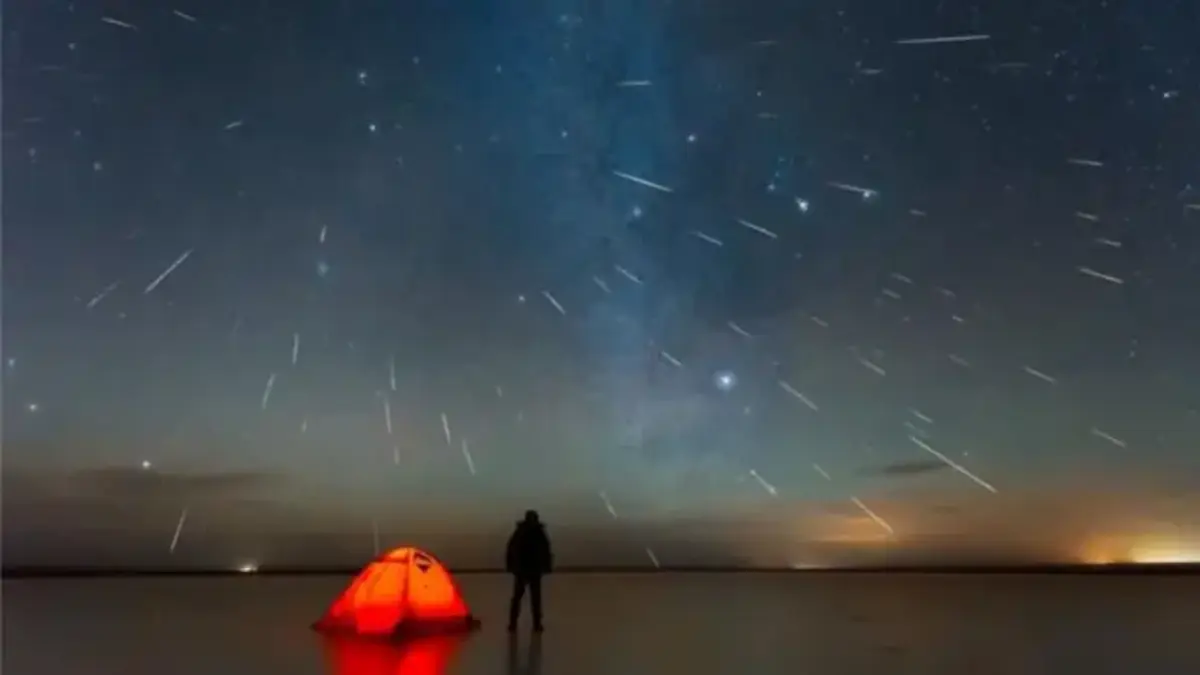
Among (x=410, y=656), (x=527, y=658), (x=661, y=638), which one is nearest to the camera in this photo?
(x=527, y=658)

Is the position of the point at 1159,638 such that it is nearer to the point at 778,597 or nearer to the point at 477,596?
the point at 778,597

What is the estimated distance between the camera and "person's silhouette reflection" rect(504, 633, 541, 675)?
8.63 meters

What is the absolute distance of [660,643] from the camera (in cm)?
1090

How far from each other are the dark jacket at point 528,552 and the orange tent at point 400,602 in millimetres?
981

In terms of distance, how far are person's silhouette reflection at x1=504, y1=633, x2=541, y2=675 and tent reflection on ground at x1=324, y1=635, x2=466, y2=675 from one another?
1.67 feet

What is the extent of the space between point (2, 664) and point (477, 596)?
11228 millimetres

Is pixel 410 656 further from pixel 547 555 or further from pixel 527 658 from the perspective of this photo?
pixel 547 555

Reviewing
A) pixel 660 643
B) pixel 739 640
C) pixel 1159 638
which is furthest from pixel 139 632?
pixel 1159 638

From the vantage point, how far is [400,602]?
A: 1161cm

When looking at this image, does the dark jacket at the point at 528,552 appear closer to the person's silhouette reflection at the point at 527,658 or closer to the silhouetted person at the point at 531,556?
the silhouetted person at the point at 531,556

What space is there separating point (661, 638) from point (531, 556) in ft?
5.23

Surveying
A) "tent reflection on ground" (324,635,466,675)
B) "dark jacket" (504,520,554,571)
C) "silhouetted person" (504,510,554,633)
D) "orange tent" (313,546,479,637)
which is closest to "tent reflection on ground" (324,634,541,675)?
"tent reflection on ground" (324,635,466,675)

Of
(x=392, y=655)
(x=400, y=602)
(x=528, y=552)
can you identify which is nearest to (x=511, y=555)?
(x=528, y=552)

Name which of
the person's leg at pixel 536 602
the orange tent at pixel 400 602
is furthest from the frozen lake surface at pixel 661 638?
the orange tent at pixel 400 602
